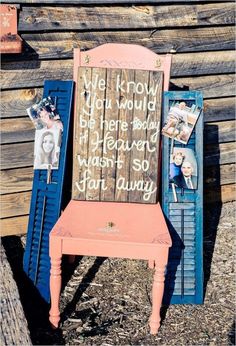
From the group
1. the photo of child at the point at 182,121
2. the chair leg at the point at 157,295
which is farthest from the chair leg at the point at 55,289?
the photo of child at the point at 182,121

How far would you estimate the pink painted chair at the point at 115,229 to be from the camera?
3523 millimetres

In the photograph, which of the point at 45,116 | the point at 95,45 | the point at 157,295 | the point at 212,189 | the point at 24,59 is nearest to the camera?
the point at 157,295

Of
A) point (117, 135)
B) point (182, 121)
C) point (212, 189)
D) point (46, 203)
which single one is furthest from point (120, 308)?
point (212, 189)

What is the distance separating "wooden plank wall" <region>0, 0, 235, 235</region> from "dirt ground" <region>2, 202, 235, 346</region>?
24.0 inches

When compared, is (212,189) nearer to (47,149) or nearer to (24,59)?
(47,149)

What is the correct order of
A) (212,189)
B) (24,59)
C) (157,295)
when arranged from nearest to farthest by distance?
(157,295)
(24,59)
(212,189)

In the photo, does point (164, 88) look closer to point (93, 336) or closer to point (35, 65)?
point (35, 65)

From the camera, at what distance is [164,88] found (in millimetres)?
4090

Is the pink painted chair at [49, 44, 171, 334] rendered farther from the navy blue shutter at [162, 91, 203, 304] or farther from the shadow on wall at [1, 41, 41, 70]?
the shadow on wall at [1, 41, 41, 70]

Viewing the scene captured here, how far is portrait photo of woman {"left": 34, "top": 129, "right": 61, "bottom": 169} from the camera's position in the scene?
4.03 metres

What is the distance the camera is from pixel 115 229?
3.66 metres

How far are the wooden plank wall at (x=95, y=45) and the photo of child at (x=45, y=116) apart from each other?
40cm

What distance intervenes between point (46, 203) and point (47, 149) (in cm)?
35

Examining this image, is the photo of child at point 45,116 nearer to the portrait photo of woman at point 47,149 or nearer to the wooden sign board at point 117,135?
the portrait photo of woman at point 47,149
